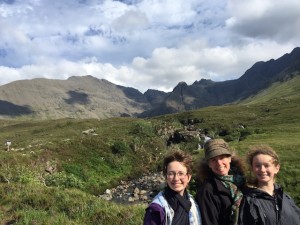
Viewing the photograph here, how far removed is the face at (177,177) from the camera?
6037mm

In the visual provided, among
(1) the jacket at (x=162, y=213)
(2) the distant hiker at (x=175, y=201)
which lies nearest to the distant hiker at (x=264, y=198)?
(1) the jacket at (x=162, y=213)

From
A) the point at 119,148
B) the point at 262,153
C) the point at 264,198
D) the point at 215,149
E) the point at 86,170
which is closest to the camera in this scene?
the point at 264,198

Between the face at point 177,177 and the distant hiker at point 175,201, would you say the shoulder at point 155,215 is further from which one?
the face at point 177,177

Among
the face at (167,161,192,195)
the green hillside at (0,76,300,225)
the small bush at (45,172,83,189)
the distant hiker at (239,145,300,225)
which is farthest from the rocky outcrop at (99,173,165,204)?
the face at (167,161,192,195)

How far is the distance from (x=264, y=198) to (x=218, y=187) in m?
0.88

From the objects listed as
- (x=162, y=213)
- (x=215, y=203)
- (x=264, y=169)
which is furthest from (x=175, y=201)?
(x=264, y=169)

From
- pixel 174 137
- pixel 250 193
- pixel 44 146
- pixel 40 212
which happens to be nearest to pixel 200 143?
pixel 174 137

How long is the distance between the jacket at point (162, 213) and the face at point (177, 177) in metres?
0.26

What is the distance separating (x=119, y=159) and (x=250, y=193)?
5229 centimetres

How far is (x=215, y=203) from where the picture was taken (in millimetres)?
5996

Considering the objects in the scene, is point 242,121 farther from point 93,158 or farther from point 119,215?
point 119,215

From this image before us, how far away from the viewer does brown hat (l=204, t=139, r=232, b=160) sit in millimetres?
6328

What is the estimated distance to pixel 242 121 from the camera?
122 m

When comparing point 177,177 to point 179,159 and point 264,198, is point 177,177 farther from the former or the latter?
point 264,198
